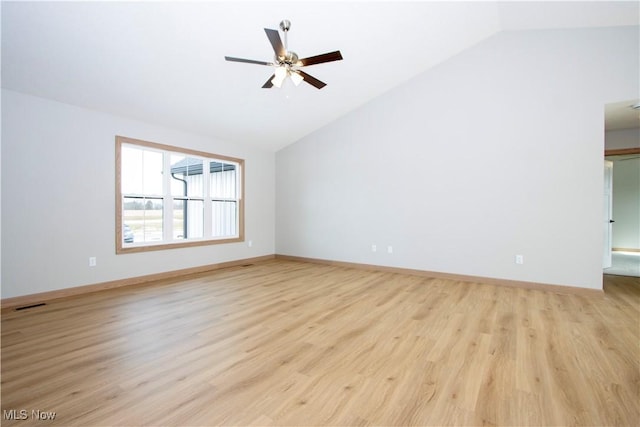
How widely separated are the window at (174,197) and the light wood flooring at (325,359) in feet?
3.99

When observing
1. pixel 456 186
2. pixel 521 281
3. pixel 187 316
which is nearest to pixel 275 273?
pixel 187 316

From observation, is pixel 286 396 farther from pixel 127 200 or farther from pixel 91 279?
pixel 127 200

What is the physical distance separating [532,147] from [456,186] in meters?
1.14

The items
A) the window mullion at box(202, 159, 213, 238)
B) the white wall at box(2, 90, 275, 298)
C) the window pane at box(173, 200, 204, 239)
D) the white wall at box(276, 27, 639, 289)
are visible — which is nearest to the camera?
the white wall at box(2, 90, 275, 298)

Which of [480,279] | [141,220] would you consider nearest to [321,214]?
[480,279]

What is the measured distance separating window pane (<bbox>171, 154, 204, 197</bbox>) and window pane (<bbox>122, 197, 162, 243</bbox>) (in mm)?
423

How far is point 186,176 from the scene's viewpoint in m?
5.57

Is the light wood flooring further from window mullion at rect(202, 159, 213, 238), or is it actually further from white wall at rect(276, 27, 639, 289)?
window mullion at rect(202, 159, 213, 238)

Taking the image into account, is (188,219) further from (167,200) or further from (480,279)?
(480,279)

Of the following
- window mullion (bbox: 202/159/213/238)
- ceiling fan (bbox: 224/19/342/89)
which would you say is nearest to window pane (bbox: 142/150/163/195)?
window mullion (bbox: 202/159/213/238)

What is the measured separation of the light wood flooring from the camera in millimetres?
1668

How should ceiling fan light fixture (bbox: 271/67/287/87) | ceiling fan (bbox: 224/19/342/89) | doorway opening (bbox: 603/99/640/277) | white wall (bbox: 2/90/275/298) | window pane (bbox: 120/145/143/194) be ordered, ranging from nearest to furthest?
ceiling fan (bbox: 224/19/342/89)
ceiling fan light fixture (bbox: 271/67/287/87)
white wall (bbox: 2/90/275/298)
doorway opening (bbox: 603/99/640/277)
window pane (bbox: 120/145/143/194)

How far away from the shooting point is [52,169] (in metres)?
3.76

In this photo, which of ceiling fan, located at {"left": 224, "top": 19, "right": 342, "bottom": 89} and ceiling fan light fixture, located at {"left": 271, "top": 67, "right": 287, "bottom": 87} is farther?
ceiling fan light fixture, located at {"left": 271, "top": 67, "right": 287, "bottom": 87}
